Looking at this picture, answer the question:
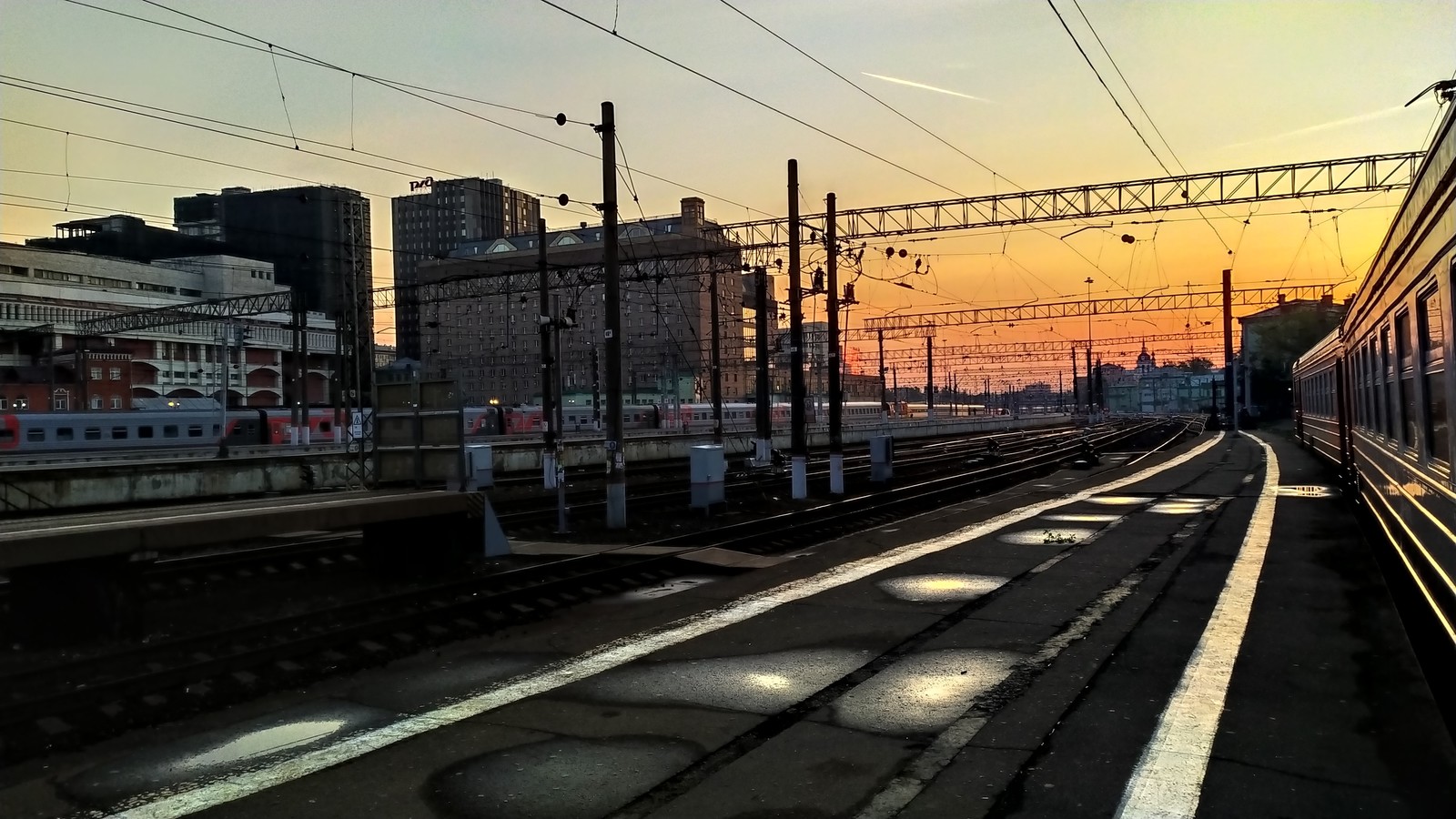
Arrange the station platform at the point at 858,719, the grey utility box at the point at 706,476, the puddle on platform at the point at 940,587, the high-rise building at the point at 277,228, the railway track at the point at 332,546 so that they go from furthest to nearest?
1. the high-rise building at the point at 277,228
2. the grey utility box at the point at 706,476
3. the railway track at the point at 332,546
4. the puddle on platform at the point at 940,587
5. the station platform at the point at 858,719

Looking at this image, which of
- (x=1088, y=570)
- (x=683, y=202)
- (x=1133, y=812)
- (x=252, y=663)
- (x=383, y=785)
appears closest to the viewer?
(x=1133, y=812)

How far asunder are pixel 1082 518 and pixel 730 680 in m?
11.4

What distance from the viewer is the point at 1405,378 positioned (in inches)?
300

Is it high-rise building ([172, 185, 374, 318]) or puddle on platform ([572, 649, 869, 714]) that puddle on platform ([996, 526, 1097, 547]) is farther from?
high-rise building ([172, 185, 374, 318])

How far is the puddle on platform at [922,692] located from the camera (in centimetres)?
598

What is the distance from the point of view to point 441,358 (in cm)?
7638

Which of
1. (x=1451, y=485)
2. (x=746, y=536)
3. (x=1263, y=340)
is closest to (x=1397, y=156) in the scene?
(x=746, y=536)

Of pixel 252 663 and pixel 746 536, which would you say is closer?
pixel 252 663

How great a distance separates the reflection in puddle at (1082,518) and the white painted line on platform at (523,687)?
375 centimetres

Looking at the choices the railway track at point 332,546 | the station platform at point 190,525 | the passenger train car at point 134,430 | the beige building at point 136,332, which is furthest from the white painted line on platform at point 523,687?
the beige building at point 136,332

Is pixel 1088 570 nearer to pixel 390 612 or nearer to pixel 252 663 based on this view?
pixel 390 612

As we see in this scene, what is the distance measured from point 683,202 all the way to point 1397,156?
43461 mm

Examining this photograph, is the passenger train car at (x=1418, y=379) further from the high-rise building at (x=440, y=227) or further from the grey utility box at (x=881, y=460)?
the high-rise building at (x=440, y=227)

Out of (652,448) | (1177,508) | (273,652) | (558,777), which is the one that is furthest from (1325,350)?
(652,448)
